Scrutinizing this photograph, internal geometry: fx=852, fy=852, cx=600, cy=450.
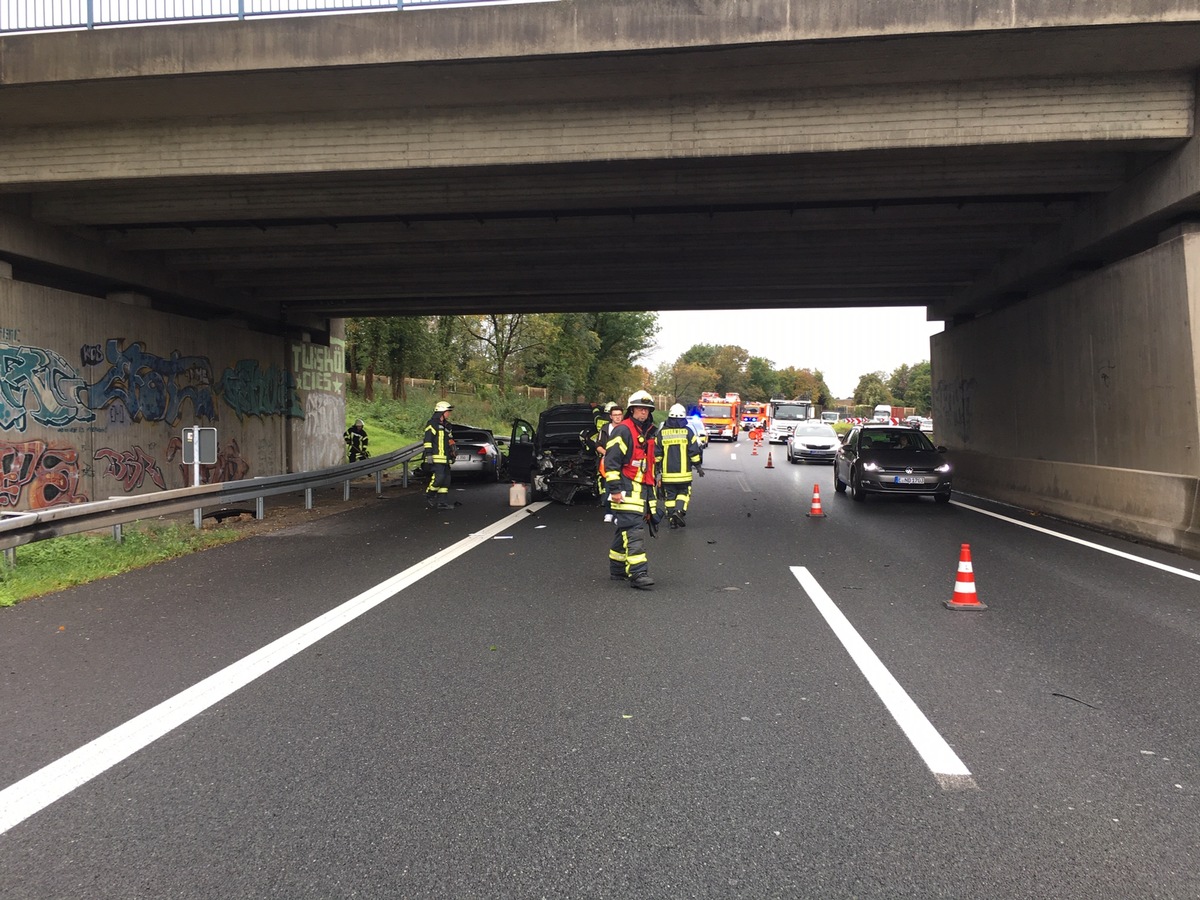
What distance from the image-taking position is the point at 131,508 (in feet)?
34.4

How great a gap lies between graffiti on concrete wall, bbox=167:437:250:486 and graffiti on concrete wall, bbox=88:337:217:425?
85 centimetres

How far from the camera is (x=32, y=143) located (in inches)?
452

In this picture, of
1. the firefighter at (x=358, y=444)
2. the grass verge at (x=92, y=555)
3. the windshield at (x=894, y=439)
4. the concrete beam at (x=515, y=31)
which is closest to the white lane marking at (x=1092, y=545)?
the windshield at (x=894, y=439)

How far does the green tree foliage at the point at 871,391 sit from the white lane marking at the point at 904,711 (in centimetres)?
12196

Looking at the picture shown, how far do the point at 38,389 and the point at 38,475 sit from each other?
1.34m

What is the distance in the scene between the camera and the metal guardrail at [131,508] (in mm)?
8781

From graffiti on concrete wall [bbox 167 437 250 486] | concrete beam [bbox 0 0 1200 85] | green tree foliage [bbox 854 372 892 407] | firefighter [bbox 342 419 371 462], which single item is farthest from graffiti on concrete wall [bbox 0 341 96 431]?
green tree foliage [bbox 854 372 892 407]

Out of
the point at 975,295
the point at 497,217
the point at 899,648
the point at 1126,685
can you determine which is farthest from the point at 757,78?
the point at 975,295

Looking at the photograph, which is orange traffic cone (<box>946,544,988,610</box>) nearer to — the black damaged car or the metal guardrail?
the black damaged car

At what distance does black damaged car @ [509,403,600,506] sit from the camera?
1587cm

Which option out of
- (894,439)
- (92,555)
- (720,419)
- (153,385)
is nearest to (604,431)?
(92,555)

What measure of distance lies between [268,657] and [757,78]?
855 cm

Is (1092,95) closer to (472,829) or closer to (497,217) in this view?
(497,217)

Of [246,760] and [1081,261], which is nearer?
[246,760]
